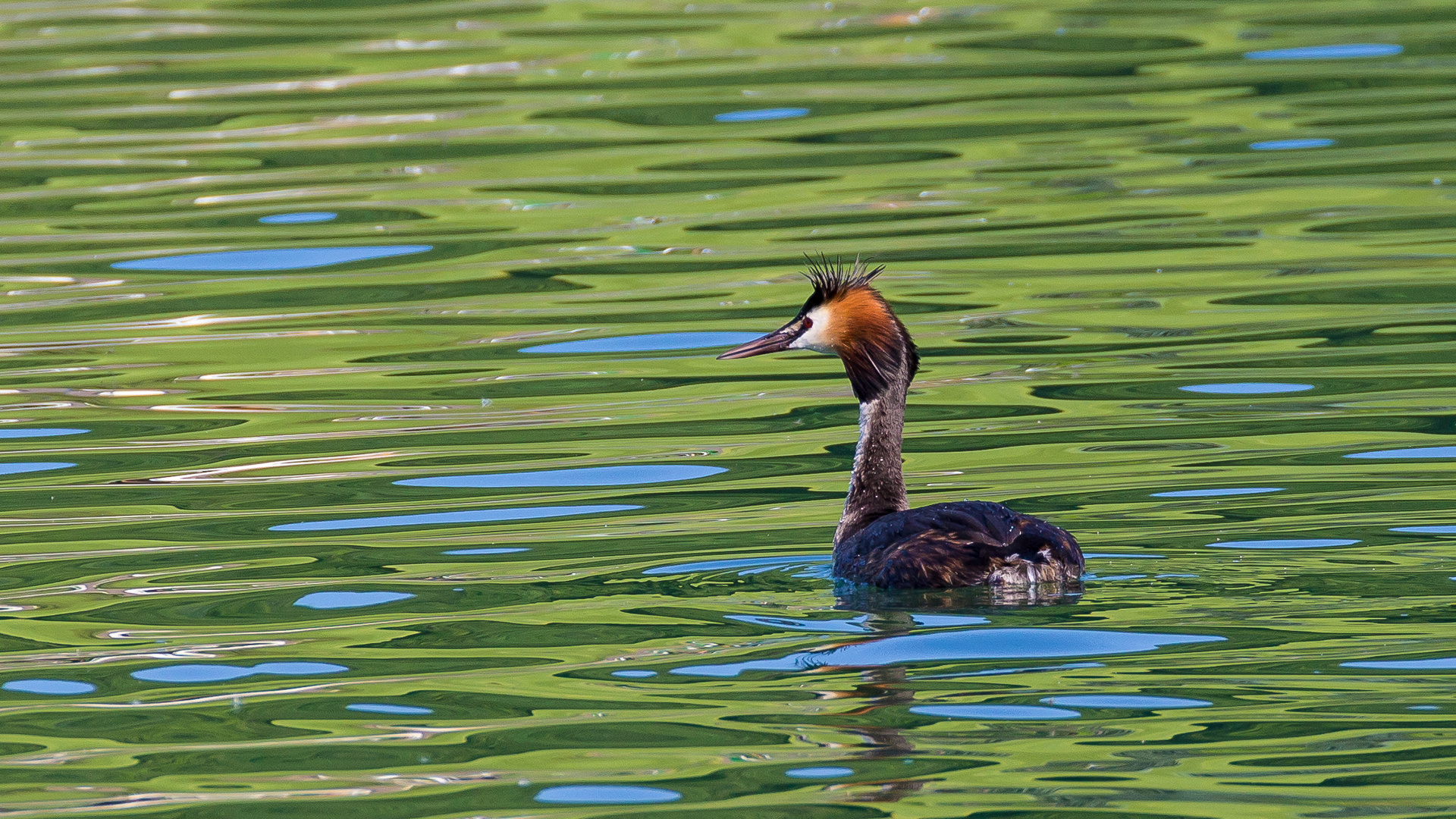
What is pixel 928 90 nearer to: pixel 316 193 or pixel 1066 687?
pixel 316 193

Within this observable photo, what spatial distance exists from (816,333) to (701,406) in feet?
8.83

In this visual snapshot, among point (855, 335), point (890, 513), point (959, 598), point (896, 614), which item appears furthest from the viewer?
point (855, 335)

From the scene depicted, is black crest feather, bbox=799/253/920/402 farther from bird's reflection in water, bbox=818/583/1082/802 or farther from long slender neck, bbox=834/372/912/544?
bird's reflection in water, bbox=818/583/1082/802

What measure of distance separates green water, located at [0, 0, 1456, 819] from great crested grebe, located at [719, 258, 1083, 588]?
0.13m

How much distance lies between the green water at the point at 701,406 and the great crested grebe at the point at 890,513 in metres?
0.13

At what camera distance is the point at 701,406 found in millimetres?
11328

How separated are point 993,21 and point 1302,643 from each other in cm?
1452

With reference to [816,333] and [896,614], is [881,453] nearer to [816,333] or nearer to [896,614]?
[816,333]

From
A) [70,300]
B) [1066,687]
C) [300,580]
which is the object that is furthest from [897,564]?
[70,300]

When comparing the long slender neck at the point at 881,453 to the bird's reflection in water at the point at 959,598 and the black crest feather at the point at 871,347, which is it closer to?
the black crest feather at the point at 871,347

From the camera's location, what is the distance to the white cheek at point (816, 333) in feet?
28.4

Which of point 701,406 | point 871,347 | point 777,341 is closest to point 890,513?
point 871,347

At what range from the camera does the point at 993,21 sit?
20.7 meters

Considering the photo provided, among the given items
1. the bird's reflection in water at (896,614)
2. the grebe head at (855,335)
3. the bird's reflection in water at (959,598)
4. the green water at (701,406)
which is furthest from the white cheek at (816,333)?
the bird's reflection in water at (959,598)
